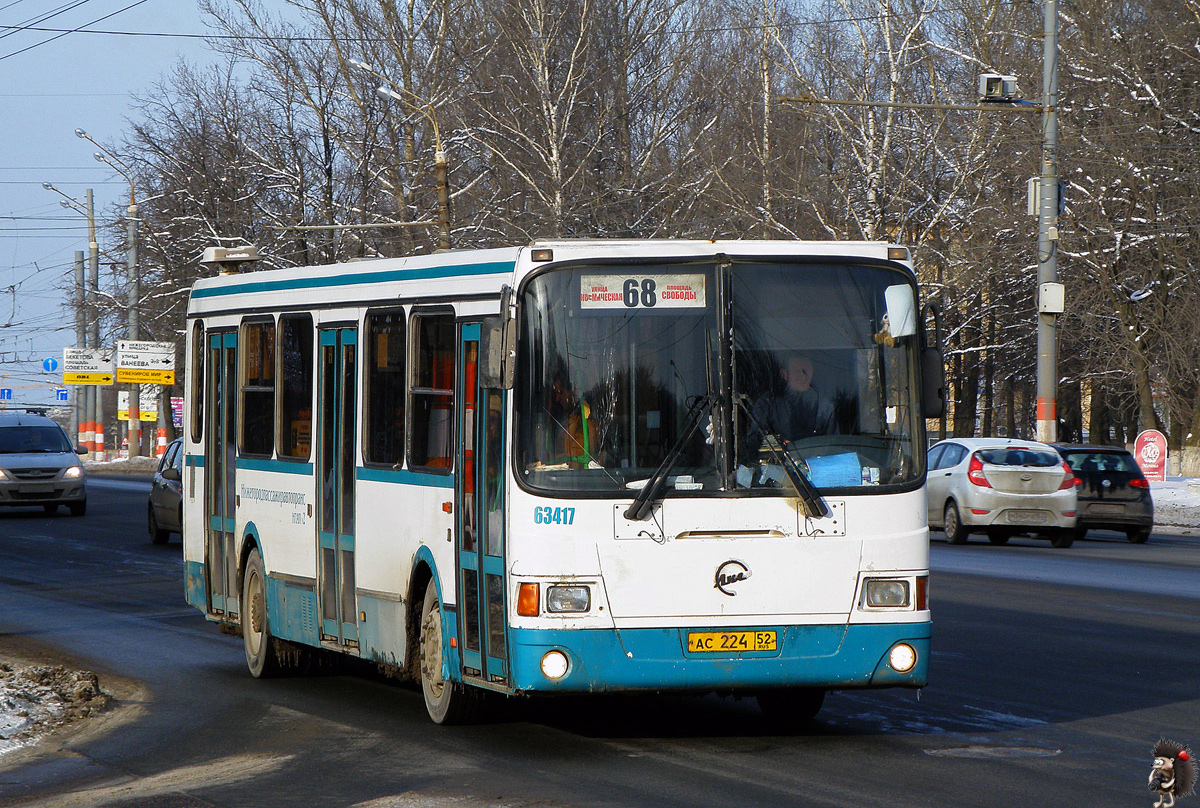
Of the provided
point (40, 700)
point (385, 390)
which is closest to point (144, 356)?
point (40, 700)

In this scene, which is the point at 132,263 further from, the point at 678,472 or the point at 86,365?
the point at 678,472

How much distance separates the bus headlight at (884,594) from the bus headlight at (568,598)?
137 centimetres

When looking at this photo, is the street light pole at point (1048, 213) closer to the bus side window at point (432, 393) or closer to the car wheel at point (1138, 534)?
the car wheel at point (1138, 534)

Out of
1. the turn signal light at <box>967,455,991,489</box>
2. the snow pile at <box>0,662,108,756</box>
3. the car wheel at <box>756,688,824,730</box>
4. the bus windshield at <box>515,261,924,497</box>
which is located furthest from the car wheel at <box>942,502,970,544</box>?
the bus windshield at <box>515,261,924,497</box>

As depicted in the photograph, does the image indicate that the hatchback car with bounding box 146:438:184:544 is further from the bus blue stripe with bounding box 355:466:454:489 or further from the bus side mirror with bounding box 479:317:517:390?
the bus side mirror with bounding box 479:317:517:390

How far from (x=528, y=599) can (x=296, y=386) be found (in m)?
3.47

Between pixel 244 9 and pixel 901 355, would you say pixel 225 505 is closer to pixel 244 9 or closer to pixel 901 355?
→ pixel 901 355

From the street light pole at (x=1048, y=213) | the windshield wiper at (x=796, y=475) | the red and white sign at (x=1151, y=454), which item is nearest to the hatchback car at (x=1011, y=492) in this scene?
the street light pole at (x=1048, y=213)

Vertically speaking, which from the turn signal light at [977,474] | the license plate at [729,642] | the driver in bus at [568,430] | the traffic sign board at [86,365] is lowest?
the license plate at [729,642]

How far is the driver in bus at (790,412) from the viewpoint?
846 centimetres

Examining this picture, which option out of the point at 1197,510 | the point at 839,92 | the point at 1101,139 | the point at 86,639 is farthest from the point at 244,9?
the point at 86,639

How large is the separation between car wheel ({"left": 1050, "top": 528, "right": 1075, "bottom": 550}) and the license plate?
17.1 m

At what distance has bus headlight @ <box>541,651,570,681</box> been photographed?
816 cm

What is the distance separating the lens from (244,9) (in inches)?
1758
